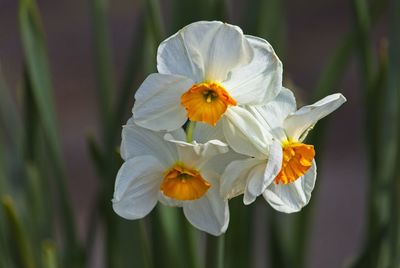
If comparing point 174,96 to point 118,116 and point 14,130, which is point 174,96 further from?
point 14,130

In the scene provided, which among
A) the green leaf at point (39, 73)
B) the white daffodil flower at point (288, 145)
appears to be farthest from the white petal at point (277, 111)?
the green leaf at point (39, 73)

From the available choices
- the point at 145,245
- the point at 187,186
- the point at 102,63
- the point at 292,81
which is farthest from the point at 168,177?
the point at 292,81

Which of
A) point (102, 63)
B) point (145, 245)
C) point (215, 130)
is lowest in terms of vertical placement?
point (145, 245)

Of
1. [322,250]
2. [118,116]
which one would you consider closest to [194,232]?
[118,116]

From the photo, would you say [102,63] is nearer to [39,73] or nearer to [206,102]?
[39,73]

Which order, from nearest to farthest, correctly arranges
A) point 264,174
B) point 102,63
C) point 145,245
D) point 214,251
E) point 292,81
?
point 264,174 < point 214,251 < point 145,245 < point 102,63 < point 292,81

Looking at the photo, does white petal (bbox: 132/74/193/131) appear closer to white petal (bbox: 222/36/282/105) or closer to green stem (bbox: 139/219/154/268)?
white petal (bbox: 222/36/282/105)

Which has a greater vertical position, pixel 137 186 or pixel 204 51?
pixel 204 51

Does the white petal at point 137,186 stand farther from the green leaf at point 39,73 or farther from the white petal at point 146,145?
the green leaf at point 39,73
